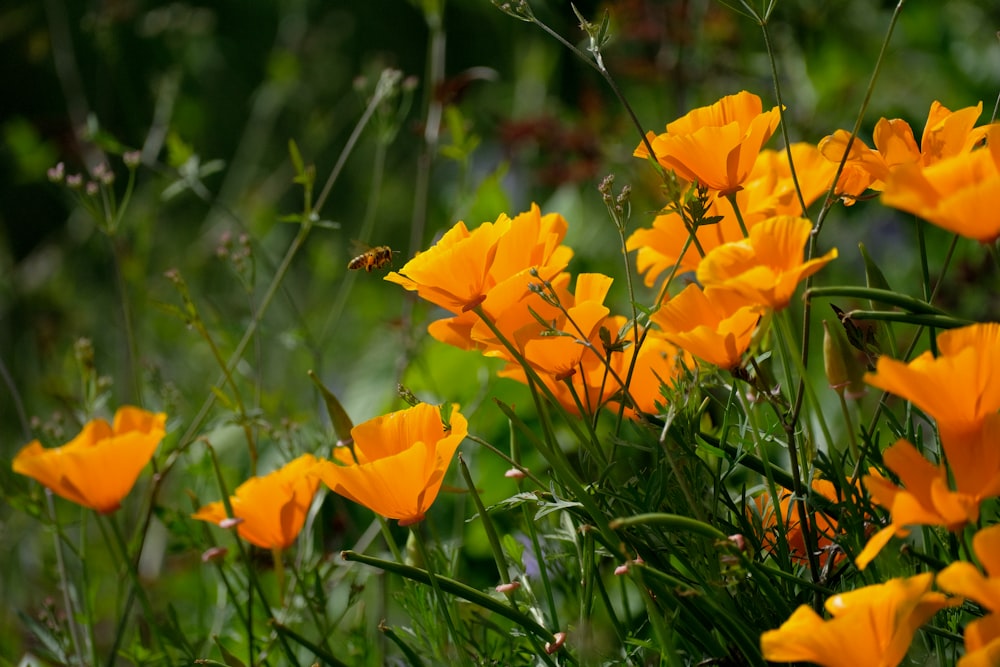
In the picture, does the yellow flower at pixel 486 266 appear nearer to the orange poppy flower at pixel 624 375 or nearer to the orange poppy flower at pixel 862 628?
the orange poppy flower at pixel 624 375

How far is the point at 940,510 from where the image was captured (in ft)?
0.98

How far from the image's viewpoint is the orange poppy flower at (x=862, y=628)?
0.92 feet

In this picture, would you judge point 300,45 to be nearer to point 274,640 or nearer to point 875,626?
point 274,640

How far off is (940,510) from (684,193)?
6.2 inches

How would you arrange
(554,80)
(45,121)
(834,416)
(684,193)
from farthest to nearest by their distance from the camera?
(554,80) < (45,121) < (834,416) < (684,193)

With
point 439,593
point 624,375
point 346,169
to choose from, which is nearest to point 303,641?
point 439,593

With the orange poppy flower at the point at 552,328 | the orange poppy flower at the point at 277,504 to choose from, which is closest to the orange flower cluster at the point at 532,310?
the orange poppy flower at the point at 552,328

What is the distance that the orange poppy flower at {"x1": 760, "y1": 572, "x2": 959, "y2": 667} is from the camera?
280 mm

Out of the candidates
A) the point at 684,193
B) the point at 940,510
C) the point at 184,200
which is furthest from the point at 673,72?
the point at 184,200

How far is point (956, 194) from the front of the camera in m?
0.31

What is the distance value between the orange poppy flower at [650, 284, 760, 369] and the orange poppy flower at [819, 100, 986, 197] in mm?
66

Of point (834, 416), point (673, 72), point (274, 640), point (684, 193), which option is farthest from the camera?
point (673, 72)

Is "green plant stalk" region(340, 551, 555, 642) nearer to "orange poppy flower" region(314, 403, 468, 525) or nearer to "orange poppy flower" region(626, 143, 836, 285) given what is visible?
"orange poppy flower" region(314, 403, 468, 525)

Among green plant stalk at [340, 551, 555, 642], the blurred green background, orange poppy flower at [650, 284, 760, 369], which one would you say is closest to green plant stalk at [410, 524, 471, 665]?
green plant stalk at [340, 551, 555, 642]
